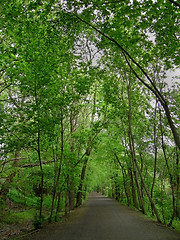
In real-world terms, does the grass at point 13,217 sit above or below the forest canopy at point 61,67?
below

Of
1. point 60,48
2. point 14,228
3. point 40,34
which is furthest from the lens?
point 14,228

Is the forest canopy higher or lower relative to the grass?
higher

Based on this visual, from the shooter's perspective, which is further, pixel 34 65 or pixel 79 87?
pixel 79 87

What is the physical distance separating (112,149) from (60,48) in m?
13.0

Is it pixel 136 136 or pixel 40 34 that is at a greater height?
pixel 40 34

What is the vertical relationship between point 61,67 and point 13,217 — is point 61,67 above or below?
above

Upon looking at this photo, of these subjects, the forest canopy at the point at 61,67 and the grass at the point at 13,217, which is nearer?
the forest canopy at the point at 61,67

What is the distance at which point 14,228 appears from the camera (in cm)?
969

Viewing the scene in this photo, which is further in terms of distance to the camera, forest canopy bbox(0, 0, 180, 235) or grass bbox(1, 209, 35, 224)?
grass bbox(1, 209, 35, 224)

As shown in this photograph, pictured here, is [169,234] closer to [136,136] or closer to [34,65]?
[136,136]

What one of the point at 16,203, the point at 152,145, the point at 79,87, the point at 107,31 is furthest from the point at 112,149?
the point at 107,31

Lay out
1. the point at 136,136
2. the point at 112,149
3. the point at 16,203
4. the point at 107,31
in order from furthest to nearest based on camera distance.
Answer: the point at 112,149, the point at 16,203, the point at 136,136, the point at 107,31

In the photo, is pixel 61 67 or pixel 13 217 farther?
pixel 13 217

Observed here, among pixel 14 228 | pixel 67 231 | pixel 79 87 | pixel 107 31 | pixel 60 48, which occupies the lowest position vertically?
pixel 14 228
